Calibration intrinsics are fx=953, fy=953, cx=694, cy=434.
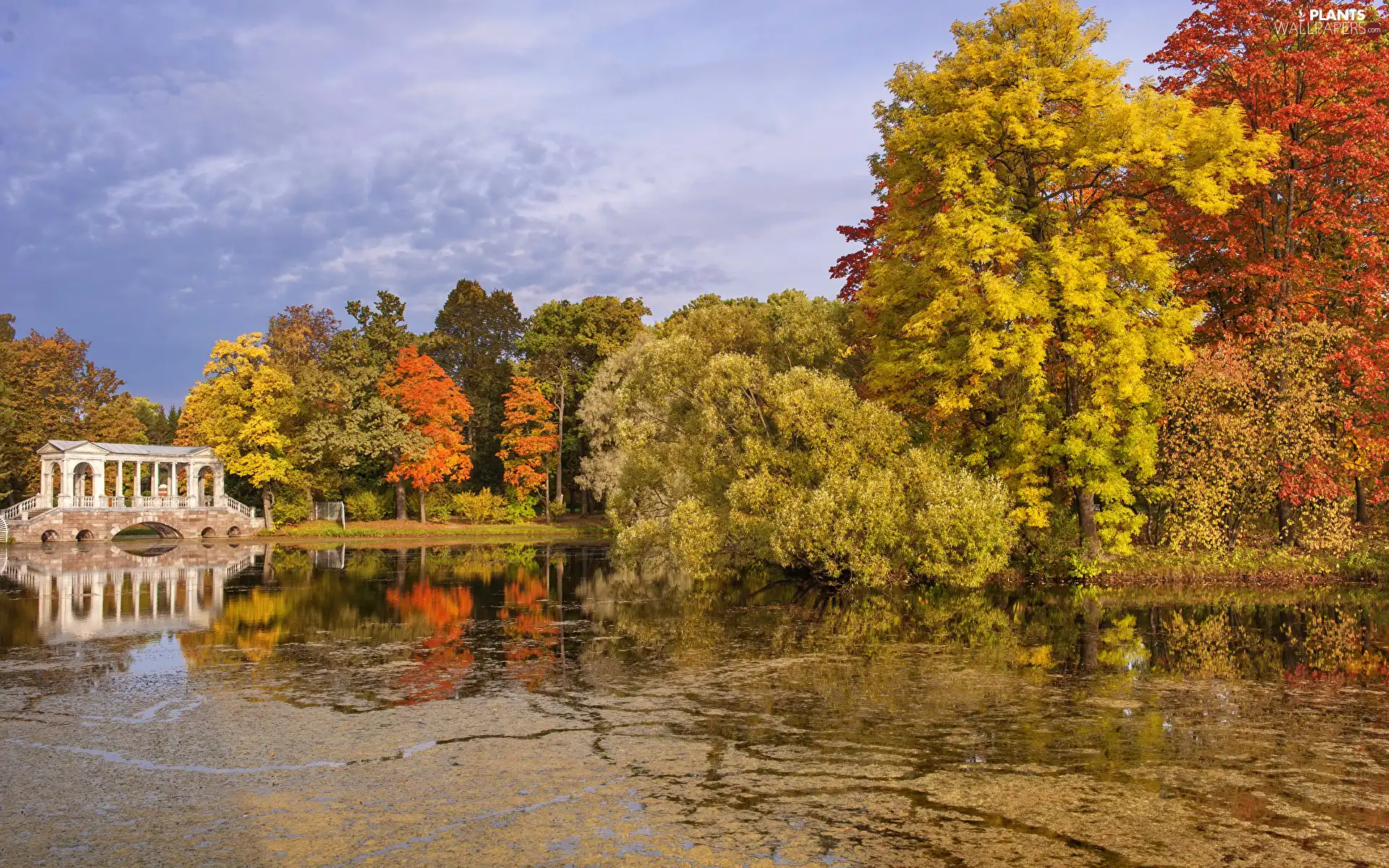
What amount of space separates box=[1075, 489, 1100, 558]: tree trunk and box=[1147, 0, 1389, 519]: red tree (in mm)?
4669

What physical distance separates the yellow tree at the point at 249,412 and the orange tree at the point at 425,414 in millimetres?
5838

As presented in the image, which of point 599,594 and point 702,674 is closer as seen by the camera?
point 702,674

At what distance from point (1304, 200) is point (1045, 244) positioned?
9.36 metres

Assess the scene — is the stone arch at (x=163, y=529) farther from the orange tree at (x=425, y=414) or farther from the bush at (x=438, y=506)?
the bush at (x=438, y=506)

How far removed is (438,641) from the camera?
55.2ft

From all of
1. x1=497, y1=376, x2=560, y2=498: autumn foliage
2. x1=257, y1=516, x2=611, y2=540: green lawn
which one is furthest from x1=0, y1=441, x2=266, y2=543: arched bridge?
x1=497, y1=376, x2=560, y2=498: autumn foliage

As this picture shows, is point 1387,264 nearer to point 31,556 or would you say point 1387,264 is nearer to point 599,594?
point 599,594

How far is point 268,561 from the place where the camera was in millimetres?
37375

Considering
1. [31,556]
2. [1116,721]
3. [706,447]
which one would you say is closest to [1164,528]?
[706,447]

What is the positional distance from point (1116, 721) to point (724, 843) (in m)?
5.62

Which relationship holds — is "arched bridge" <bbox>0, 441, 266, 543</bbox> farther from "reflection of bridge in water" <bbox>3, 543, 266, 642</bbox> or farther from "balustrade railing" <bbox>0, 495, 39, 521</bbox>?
"reflection of bridge in water" <bbox>3, 543, 266, 642</bbox>

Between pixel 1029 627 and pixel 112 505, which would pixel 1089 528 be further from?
pixel 112 505

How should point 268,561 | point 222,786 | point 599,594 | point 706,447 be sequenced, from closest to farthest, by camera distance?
point 222,786
point 599,594
point 706,447
point 268,561

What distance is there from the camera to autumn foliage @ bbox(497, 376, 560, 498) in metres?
56.8
